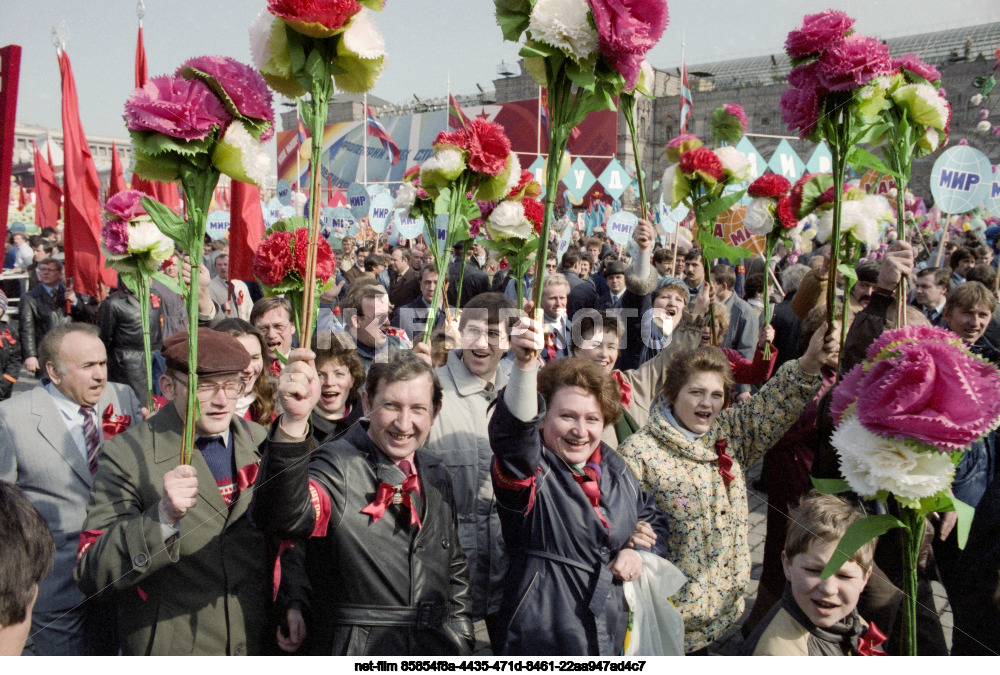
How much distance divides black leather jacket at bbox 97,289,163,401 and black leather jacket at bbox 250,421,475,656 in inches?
160

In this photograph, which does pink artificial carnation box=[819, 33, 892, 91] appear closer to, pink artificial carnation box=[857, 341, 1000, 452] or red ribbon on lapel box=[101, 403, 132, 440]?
pink artificial carnation box=[857, 341, 1000, 452]

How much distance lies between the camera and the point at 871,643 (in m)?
1.81

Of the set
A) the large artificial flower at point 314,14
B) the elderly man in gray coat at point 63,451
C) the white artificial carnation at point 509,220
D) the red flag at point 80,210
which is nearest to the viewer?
the large artificial flower at point 314,14

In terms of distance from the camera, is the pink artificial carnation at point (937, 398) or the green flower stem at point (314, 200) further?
the green flower stem at point (314, 200)

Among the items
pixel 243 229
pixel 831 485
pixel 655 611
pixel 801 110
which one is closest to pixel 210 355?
pixel 655 611

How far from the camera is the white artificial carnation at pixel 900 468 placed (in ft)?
4.67

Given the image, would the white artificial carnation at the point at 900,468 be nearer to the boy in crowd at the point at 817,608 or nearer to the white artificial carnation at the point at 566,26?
the boy in crowd at the point at 817,608

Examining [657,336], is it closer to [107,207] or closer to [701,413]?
[701,413]

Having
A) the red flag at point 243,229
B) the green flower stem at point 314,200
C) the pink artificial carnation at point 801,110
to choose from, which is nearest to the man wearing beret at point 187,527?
the green flower stem at point 314,200

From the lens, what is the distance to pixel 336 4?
1610mm

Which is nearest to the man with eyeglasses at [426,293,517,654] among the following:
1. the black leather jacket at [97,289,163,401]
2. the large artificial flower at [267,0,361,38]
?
the large artificial flower at [267,0,361,38]

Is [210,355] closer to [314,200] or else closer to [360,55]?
[314,200]

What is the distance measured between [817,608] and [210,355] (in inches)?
77.1
